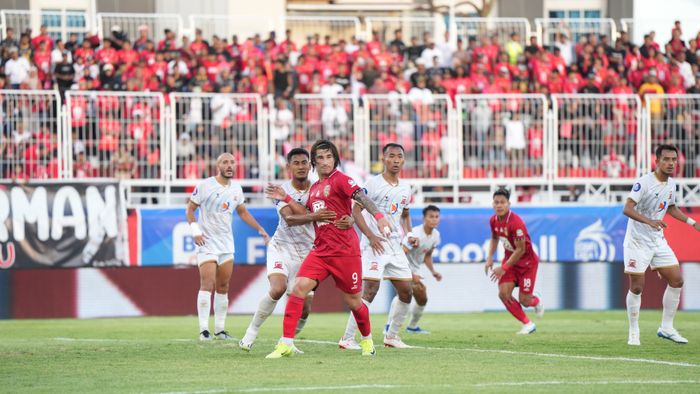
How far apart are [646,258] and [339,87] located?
14776 mm

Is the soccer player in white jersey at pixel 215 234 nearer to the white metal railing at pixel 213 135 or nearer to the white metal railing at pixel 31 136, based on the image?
the white metal railing at pixel 31 136

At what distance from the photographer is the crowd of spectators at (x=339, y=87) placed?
28172mm

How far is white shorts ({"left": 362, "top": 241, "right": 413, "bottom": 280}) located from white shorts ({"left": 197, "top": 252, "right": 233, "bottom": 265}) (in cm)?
215

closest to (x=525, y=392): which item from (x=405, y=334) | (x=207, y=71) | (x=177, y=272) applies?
(x=405, y=334)

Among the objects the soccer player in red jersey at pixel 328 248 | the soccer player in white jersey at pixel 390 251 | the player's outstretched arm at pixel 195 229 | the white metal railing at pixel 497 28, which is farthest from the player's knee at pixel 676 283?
the white metal railing at pixel 497 28

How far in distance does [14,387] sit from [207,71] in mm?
19601

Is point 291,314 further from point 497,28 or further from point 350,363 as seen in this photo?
point 497,28

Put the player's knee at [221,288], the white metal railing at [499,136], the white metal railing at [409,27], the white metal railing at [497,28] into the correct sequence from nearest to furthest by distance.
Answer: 1. the player's knee at [221,288]
2. the white metal railing at [499,136]
3. the white metal railing at [497,28]
4. the white metal railing at [409,27]

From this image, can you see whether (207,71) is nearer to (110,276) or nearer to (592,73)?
(110,276)

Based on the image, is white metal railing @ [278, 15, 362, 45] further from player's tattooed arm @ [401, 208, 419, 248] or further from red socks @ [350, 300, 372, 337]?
red socks @ [350, 300, 372, 337]

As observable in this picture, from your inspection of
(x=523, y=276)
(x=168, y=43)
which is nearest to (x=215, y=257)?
(x=523, y=276)

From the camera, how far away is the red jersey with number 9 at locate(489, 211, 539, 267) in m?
19.3

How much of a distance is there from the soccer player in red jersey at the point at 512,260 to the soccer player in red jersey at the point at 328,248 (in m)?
5.79

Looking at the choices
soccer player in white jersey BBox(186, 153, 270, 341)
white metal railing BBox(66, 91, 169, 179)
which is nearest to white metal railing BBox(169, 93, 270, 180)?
→ white metal railing BBox(66, 91, 169, 179)
